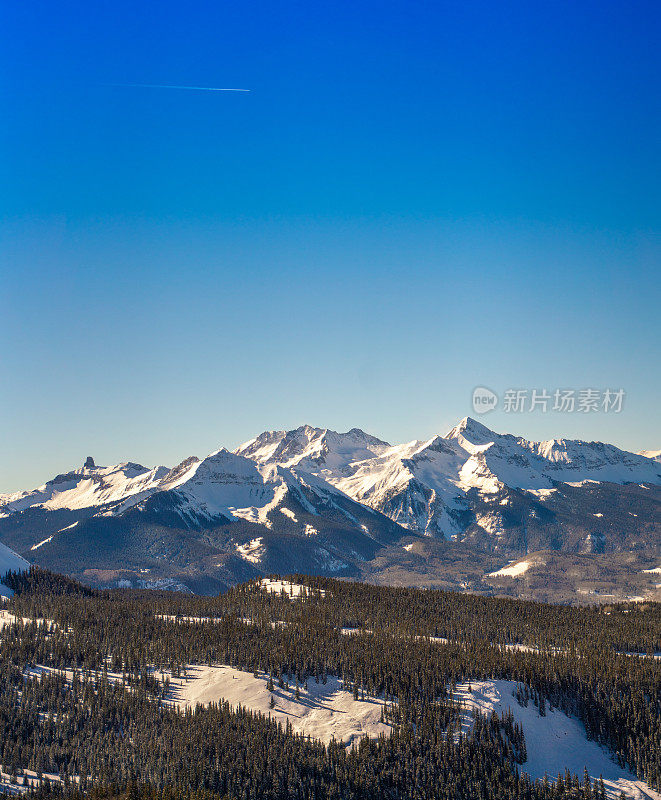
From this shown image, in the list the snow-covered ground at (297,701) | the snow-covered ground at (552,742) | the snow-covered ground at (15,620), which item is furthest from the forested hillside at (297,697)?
the snow-covered ground at (297,701)

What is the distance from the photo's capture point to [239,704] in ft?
372

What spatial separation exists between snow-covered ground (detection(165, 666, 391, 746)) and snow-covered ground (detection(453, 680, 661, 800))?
1536cm

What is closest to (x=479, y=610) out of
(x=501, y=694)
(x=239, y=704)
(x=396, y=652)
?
(x=396, y=652)

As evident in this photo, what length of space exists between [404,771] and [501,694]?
2710 centimetres

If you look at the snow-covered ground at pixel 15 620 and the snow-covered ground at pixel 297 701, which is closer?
the snow-covered ground at pixel 297 701

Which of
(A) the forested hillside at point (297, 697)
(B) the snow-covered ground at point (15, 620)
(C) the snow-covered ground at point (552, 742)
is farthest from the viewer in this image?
(B) the snow-covered ground at point (15, 620)

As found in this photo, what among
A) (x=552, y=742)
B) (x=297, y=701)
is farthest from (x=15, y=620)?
(x=552, y=742)

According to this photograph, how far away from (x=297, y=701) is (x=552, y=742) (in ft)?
126

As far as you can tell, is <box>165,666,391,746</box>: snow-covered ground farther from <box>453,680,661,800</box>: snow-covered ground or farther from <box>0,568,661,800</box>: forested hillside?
<box>453,680,661,800</box>: snow-covered ground

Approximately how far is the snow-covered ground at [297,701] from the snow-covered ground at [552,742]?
15357 millimetres

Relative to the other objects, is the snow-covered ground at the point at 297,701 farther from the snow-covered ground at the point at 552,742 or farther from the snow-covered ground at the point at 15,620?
the snow-covered ground at the point at 15,620

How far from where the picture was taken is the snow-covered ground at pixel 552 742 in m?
105

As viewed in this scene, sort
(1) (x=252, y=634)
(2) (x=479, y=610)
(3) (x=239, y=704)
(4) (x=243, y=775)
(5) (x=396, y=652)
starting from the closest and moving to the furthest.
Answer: (4) (x=243, y=775) < (3) (x=239, y=704) < (5) (x=396, y=652) < (1) (x=252, y=634) < (2) (x=479, y=610)

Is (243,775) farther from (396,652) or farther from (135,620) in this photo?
(135,620)
